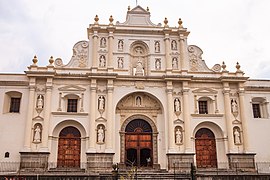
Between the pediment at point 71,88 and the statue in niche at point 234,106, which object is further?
the statue in niche at point 234,106

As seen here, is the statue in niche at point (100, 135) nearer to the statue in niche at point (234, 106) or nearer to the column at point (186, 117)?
the column at point (186, 117)

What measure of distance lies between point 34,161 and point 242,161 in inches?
596

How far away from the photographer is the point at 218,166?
21.8m

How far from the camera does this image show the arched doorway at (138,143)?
22.2m

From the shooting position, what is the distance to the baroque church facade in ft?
69.8

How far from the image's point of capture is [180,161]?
21141 mm

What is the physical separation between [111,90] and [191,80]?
6481 mm

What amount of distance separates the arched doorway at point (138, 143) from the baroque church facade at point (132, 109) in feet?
0.26

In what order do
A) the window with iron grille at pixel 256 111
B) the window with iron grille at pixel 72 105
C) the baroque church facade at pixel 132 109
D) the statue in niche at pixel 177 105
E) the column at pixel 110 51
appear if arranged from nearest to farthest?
the baroque church facade at pixel 132 109
the statue in niche at pixel 177 105
the window with iron grille at pixel 72 105
the column at pixel 110 51
the window with iron grille at pixel 256 111

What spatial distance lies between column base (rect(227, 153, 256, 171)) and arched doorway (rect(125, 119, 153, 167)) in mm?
6043

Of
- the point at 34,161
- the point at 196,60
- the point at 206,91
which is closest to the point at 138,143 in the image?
the point at 206,91

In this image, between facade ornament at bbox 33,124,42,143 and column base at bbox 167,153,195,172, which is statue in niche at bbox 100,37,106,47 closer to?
facade ornament at bbox 33,124,42,143

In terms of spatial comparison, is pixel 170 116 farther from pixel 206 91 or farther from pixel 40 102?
pixel 40 102

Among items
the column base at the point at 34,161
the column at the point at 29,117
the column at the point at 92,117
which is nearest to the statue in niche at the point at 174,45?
the column at the point at 92,117
